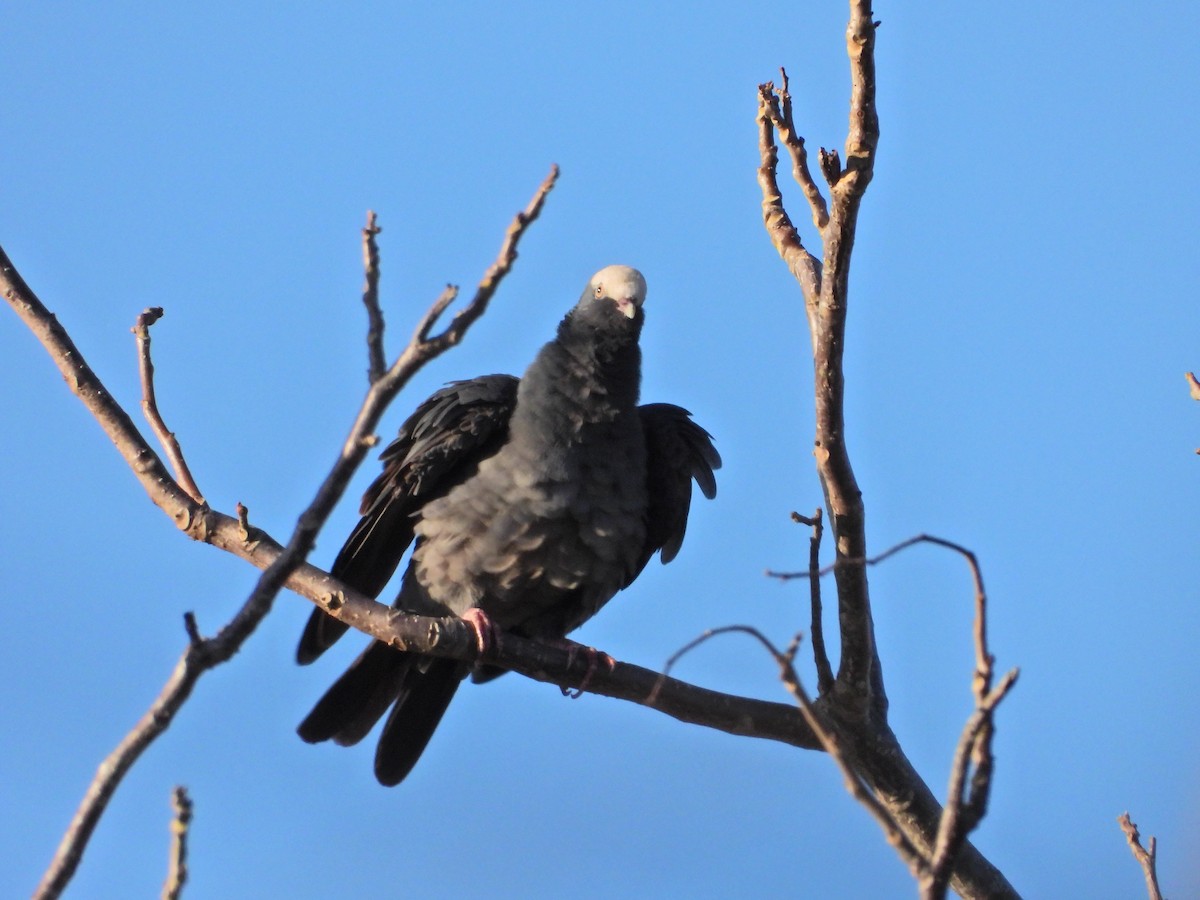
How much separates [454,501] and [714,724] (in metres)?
1.65

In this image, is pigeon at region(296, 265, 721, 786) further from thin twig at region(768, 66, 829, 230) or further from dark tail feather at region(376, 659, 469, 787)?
thin twig at region(768, 66, 829, 230)

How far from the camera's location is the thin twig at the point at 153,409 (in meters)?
4.57

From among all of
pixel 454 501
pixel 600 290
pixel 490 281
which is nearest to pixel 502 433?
pixel 454 501

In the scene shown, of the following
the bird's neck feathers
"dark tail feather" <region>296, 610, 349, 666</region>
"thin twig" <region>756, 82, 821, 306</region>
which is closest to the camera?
"thin twig" <region>756, 82, 821, 306</region>

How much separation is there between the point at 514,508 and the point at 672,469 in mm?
880

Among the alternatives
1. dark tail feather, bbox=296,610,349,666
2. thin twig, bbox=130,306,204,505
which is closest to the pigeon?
dark tail feather, bbox=296,610,349,666

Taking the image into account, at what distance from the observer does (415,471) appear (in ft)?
18.6

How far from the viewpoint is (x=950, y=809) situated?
225cm

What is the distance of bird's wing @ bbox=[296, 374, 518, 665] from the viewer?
567 centimetres

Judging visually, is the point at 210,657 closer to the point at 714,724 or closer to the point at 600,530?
the point at 714,724

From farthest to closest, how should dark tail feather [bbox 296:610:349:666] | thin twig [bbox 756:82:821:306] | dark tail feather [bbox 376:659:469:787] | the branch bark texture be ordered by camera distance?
dark tail feather [bbox 376:659:469:787] → dark tail feather [bbox 296:610:349:666] → thin twig [bbox 756:82:821:306] → the branch bark texture

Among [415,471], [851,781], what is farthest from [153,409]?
[851,781]

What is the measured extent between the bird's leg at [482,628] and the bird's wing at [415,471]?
526mm

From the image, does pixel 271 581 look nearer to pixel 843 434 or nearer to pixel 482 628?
pixel 843 434
